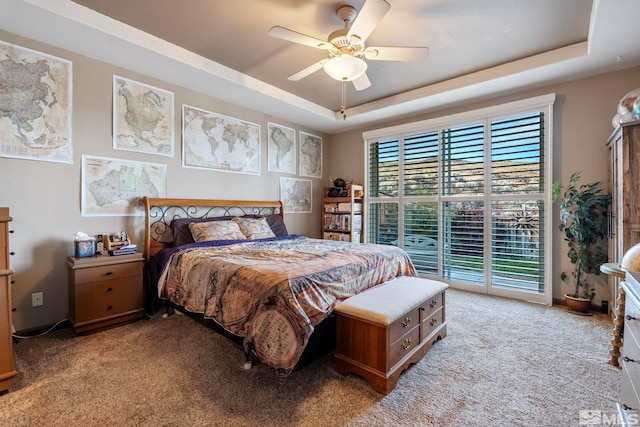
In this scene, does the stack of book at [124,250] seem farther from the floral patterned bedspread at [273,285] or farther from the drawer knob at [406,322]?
the drawer knob at [406,322]

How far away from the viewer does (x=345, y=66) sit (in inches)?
94.7

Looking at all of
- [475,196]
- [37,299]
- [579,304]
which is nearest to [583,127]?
[475,196]

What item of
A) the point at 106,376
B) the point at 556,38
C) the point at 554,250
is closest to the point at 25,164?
the point at 106,376

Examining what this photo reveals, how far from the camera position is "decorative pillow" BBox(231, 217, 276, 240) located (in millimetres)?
3701

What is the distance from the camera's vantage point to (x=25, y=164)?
101 inches

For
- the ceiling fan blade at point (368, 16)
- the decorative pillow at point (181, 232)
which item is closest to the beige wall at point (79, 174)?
the decorative pillow at point (181, 232)

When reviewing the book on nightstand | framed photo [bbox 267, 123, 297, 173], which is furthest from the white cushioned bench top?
framed photo [bbox 267, 123, 297, 173]

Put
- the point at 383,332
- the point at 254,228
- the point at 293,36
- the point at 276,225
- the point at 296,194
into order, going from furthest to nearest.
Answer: the point at 296,194 < the point at 276,225 < the point at 254,228 < the point at 293,36 < the point at 383,332

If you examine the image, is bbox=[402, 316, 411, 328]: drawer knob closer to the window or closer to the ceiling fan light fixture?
the ceiling fan light fixture

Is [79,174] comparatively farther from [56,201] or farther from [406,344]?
[406,344]

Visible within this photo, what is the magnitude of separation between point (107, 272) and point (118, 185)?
970 mm

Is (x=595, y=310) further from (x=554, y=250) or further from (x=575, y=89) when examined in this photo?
(x=575, y=89)

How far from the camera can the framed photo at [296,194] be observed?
191 inches

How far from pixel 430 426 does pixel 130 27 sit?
376 centimetres
